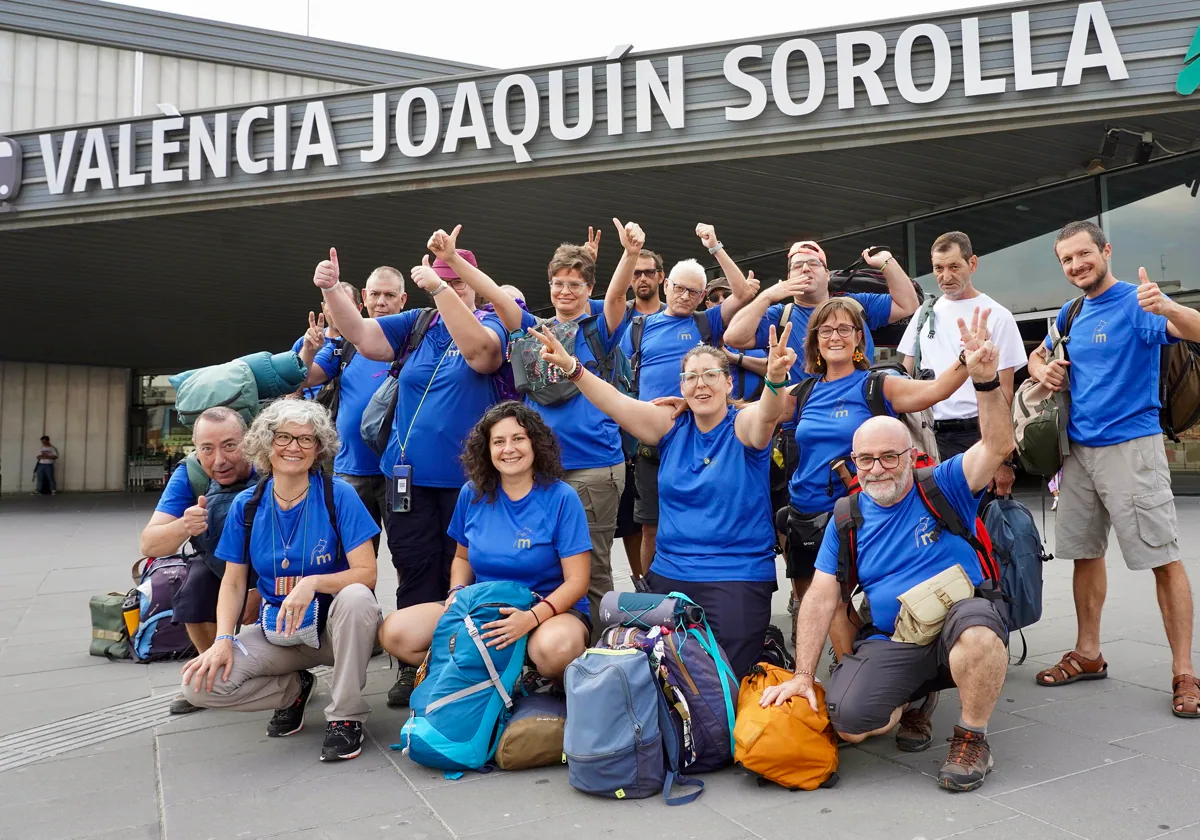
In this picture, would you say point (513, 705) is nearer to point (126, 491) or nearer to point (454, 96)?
point (454, 96)

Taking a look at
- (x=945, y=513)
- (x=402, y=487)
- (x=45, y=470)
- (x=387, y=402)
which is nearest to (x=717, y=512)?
(x=945, y=513)

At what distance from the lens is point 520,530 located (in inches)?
137

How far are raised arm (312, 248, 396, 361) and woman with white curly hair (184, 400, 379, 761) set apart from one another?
482 mm

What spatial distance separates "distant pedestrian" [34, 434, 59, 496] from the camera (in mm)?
22375

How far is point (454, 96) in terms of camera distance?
9.76 metres

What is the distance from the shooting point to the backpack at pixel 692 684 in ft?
9.66

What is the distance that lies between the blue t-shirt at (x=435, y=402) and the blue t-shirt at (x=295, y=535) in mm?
502

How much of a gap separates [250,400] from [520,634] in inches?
80.0

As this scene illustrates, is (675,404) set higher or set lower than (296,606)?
higher

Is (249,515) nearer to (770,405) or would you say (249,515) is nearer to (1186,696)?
(770,405)

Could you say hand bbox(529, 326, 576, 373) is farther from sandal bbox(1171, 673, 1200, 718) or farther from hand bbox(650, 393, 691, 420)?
sandal bbox(1171, 673, 1200, 718)

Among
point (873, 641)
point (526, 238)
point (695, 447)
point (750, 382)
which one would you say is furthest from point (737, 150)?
point (873, 641)

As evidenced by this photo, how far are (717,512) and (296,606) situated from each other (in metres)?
1.73

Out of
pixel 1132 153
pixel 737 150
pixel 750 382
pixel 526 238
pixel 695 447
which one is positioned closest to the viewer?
pixel 695 447
